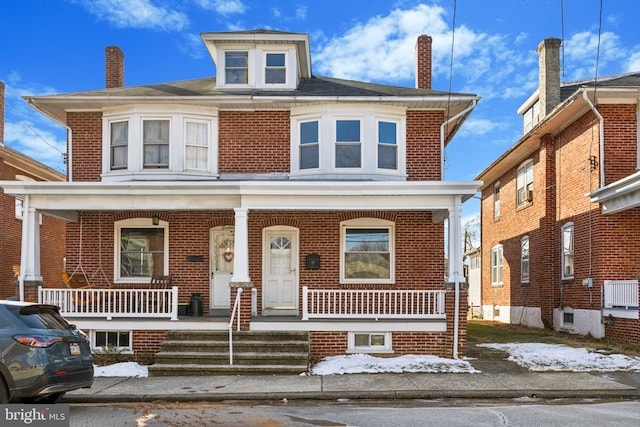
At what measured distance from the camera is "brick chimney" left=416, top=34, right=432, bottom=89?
17844 millimetres

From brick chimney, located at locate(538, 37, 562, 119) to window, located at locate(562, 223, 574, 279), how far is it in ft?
12.9

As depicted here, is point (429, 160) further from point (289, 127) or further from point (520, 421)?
point (520, 421)

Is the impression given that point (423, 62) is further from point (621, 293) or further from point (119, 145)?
point (119, 145)

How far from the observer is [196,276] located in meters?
15.3

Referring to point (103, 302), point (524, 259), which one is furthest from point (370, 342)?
point (524, 259)

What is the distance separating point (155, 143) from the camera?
1540cm

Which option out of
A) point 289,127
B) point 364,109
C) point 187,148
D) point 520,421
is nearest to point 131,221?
point 187,148

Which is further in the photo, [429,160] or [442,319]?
[429,160]

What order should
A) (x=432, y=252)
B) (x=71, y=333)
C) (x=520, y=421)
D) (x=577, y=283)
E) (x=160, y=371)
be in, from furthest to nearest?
(x=577, y=283)
(x=432, y=252)
(x=160, y=371)
(x=71, y=333)
(x=520, y=421)

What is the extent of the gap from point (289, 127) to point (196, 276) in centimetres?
445

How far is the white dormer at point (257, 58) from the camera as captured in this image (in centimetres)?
1633

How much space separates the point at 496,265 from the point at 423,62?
10.8 m

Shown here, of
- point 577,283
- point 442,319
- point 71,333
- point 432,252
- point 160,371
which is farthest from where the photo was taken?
point 577,283

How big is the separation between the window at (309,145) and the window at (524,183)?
8769 millimetres
